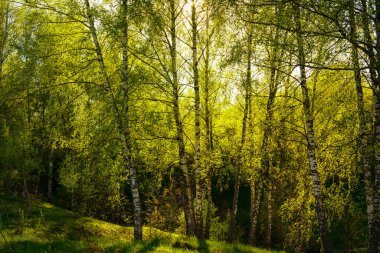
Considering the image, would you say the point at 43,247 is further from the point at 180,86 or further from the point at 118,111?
the point at 180,86

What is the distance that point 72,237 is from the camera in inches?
772

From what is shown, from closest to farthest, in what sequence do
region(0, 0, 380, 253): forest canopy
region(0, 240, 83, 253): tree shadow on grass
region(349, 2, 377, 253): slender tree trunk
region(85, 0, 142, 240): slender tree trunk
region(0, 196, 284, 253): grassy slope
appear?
region(0, 240, 83, 253): tree shadow on grass < region(0, 196, 284, 253): grassy slope < region(349, 2, 377, 253): slender tree trunk < region(0, 0, 380, 253): forest canopy < region(85, 0, 142, 240): slender tree trunk

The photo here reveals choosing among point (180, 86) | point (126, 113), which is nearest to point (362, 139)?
point (180, 86)

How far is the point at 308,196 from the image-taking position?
1870 cm

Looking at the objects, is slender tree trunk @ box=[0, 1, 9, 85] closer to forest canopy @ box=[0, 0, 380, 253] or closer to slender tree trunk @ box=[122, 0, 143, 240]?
forest canopy @ box=[0, 0, 380, 253]

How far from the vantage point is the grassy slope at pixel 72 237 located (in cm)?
781

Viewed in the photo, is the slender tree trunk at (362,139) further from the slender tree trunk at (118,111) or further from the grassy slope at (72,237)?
the slender tree trunk at (118,111)

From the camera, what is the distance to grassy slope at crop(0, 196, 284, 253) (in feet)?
25.6

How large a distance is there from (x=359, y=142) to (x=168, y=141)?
24.5 ft

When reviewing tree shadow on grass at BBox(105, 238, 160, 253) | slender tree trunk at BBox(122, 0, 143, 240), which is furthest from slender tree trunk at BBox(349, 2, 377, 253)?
→ slender tree trunk at BBox(122, 0, 143, 240)

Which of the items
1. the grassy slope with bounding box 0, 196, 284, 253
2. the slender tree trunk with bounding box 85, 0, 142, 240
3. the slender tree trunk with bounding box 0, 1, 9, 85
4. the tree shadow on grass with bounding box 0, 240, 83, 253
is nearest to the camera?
the tree shadow on grass with bounding box 0, 240, 83, 253

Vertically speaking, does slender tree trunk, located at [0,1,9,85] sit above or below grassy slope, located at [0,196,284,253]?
above

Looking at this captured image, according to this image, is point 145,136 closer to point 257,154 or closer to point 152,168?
point 152,168

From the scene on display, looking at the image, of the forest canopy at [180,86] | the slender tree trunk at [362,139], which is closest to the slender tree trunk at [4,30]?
the forest canopy at [180,86]
